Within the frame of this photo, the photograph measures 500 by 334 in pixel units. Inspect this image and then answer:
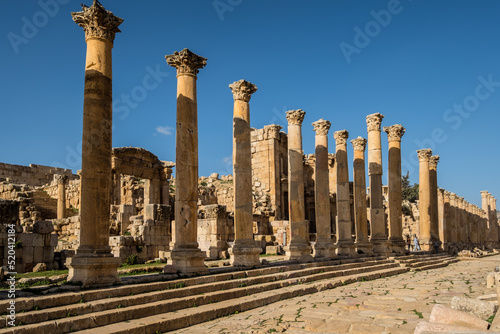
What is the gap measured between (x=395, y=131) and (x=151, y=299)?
21803mm

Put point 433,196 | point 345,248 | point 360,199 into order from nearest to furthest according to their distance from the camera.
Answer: point 345,248
point 360,199
point 433,196

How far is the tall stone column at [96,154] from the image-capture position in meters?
10.5

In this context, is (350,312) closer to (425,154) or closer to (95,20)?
(95,20)

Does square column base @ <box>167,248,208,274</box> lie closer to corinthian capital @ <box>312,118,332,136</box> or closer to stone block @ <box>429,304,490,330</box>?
stone block @ <box>429,304,490,330</box>

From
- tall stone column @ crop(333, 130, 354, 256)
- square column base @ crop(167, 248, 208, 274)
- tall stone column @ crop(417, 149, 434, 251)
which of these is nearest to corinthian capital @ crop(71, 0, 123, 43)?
square column base @ crop(167, 248, 208, 274)

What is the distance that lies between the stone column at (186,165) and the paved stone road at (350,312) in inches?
120

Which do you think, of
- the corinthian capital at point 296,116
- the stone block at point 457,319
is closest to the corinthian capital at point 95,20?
the stone block at point 457,319

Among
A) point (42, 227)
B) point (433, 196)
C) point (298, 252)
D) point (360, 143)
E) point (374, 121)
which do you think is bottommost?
point (298, 252)

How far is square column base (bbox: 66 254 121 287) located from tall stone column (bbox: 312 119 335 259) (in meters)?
12.0

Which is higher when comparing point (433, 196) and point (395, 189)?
point (395, 189)

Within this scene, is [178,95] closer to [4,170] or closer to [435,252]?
[435,252]

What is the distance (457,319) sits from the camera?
285 inches

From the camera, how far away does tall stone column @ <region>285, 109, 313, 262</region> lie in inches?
755

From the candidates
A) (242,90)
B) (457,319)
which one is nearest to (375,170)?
(242,90)
